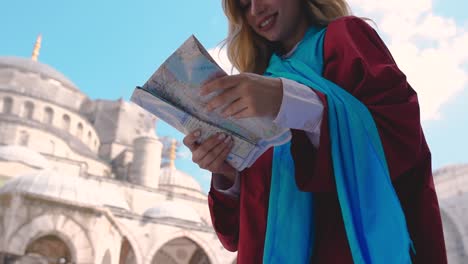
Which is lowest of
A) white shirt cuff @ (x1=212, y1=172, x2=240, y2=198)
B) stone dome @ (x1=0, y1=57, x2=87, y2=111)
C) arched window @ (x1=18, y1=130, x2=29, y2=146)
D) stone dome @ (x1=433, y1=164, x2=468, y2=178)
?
white shirt cuff @ (x1=212, y1=172, x2=240, y2=198)

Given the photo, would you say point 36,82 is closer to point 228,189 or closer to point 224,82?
point 228,189

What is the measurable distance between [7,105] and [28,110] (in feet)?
3.03

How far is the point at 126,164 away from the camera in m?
26.7

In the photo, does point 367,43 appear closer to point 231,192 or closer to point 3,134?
point 231,192

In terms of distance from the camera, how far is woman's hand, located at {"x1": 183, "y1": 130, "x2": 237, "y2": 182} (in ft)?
4.58

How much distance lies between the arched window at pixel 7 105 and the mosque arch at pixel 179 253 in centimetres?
1048

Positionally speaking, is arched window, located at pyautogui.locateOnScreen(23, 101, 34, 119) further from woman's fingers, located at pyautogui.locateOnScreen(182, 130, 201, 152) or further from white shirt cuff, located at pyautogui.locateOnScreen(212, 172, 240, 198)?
woman's fingers, located at pyautogui.locateOnScreen(182, 130, 201, 152)

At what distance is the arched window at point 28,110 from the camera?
1000 inches

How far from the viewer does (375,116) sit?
49.9 inches

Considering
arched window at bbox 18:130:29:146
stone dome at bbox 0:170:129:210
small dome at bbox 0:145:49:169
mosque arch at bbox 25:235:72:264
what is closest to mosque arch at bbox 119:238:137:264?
small dome at bbox 0:145:49:169

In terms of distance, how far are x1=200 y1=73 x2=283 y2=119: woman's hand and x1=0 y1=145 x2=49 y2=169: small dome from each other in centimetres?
1868

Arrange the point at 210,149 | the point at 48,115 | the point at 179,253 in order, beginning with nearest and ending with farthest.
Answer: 1. the point at 210,149
2. the point at 179,253
3. the point at 48,115

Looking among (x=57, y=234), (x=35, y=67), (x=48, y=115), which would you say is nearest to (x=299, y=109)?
(x=57, y=234)

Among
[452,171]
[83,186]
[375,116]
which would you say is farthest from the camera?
[452,171]
